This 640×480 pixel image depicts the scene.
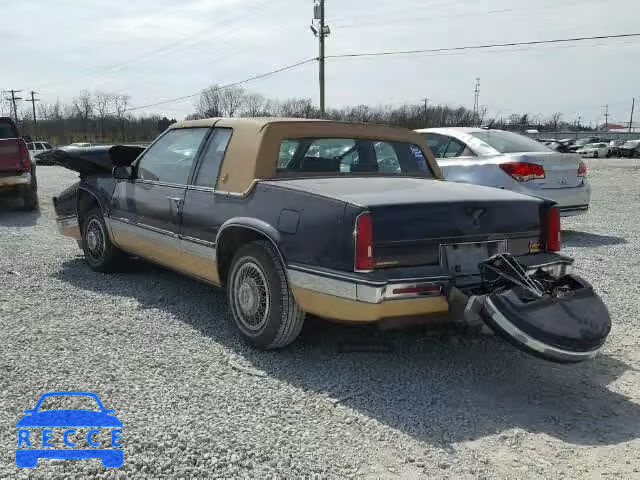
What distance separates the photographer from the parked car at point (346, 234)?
341 centimetres

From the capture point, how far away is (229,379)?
3.68 meters

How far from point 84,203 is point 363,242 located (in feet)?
13.5

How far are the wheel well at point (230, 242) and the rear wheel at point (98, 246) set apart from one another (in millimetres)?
2114

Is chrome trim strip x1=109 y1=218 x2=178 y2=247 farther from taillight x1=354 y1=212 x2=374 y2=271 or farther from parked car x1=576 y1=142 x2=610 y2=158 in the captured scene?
parked car x1=576 y1=142 x2=610 y2=158

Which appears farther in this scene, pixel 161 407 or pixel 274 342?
pixel 274 342

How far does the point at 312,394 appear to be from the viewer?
351 cm

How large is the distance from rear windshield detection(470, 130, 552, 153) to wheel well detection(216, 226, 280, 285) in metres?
4.97

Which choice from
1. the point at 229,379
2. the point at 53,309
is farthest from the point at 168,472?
the point at 53,309

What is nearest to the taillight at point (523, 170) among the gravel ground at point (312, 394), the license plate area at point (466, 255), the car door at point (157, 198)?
the gravel ground at point (312, 394)

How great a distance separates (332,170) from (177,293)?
1.95 metres

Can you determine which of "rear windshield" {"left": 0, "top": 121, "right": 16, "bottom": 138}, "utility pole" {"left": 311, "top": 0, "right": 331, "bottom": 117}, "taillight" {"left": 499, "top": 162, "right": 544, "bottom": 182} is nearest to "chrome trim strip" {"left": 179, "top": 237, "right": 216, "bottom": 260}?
"taillight" {"left": 499, "top": 162, "right": 544, "bottom": 182}

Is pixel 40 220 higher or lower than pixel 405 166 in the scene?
lower

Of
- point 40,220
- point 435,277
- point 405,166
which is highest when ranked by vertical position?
point 405,166

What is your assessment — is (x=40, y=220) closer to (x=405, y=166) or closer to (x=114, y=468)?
A: (x=405, y=166)
